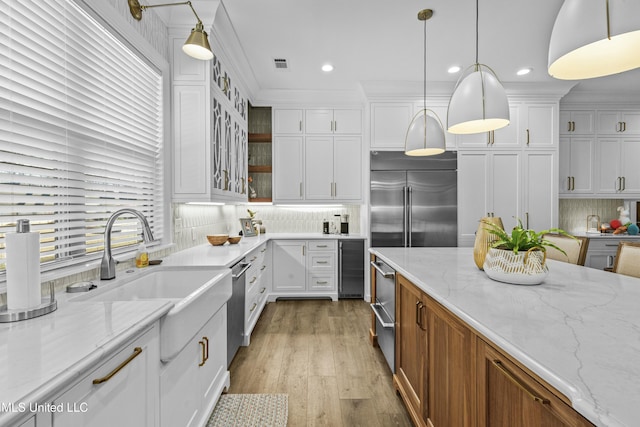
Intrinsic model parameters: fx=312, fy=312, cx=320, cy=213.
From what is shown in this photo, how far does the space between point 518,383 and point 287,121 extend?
166 inches

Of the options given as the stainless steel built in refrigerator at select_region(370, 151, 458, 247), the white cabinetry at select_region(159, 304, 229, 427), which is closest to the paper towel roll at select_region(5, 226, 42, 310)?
the white cabinetry at select_region(159, 304, 229, 427)

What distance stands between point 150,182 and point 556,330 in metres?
2.53

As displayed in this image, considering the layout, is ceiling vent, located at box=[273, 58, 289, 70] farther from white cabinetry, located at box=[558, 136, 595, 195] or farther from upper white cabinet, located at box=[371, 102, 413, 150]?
white cabinetry, located at box=[558, 136, 595, 195]

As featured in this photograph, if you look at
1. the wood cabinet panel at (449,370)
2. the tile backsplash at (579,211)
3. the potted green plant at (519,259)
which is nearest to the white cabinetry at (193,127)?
the wood cabinet panel at (449,370)

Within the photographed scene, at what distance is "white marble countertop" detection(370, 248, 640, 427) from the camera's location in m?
0.59

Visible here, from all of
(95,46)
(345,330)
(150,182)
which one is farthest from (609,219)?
(95,46)

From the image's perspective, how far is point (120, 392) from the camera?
3.06 feet

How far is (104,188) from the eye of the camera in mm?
1867

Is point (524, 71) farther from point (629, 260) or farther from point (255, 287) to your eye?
point (255, 287)

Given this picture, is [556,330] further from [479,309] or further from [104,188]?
[104,188]

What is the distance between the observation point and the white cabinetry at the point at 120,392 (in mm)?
747

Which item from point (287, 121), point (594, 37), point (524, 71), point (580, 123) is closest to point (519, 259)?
point (594, 37)

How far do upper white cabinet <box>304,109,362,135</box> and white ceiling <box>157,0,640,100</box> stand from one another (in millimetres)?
442

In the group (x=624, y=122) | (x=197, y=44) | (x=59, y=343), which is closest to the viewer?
(x=59, y=343)
